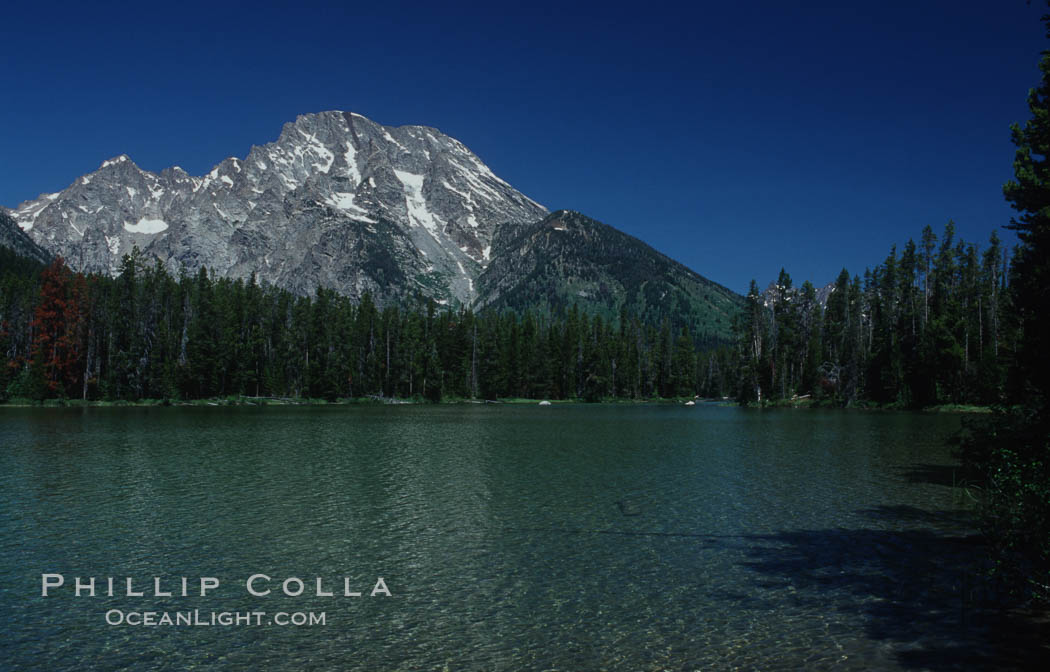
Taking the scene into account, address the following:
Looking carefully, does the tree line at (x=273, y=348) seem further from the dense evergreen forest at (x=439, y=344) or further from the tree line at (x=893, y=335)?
the tree line at (x=893, y=335)

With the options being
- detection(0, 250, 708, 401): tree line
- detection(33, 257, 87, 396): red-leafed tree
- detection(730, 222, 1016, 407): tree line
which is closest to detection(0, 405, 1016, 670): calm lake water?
detection(730, 222, 1016, 407): tree line

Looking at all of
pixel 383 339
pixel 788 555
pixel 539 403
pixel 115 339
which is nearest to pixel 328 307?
pixel 383 339

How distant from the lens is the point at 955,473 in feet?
99.2

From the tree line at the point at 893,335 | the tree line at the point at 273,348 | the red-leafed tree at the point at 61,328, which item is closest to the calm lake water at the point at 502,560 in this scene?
the tree line at the point at 893,335

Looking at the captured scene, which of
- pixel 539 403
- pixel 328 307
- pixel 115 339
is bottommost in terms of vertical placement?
pixel 539 403

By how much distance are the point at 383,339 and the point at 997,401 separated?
126 meters

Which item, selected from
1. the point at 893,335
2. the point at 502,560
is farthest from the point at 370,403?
the point at 502,560

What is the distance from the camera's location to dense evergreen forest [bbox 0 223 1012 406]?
321 feet

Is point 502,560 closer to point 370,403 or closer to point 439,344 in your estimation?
point 370,403

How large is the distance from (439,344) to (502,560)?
12906 centimetres

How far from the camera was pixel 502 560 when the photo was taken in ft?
54.2

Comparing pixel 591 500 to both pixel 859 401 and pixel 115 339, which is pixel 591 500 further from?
pixel 115 339

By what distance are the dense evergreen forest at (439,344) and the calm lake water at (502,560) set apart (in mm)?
72363

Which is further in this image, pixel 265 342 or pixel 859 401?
pixel 265 342
